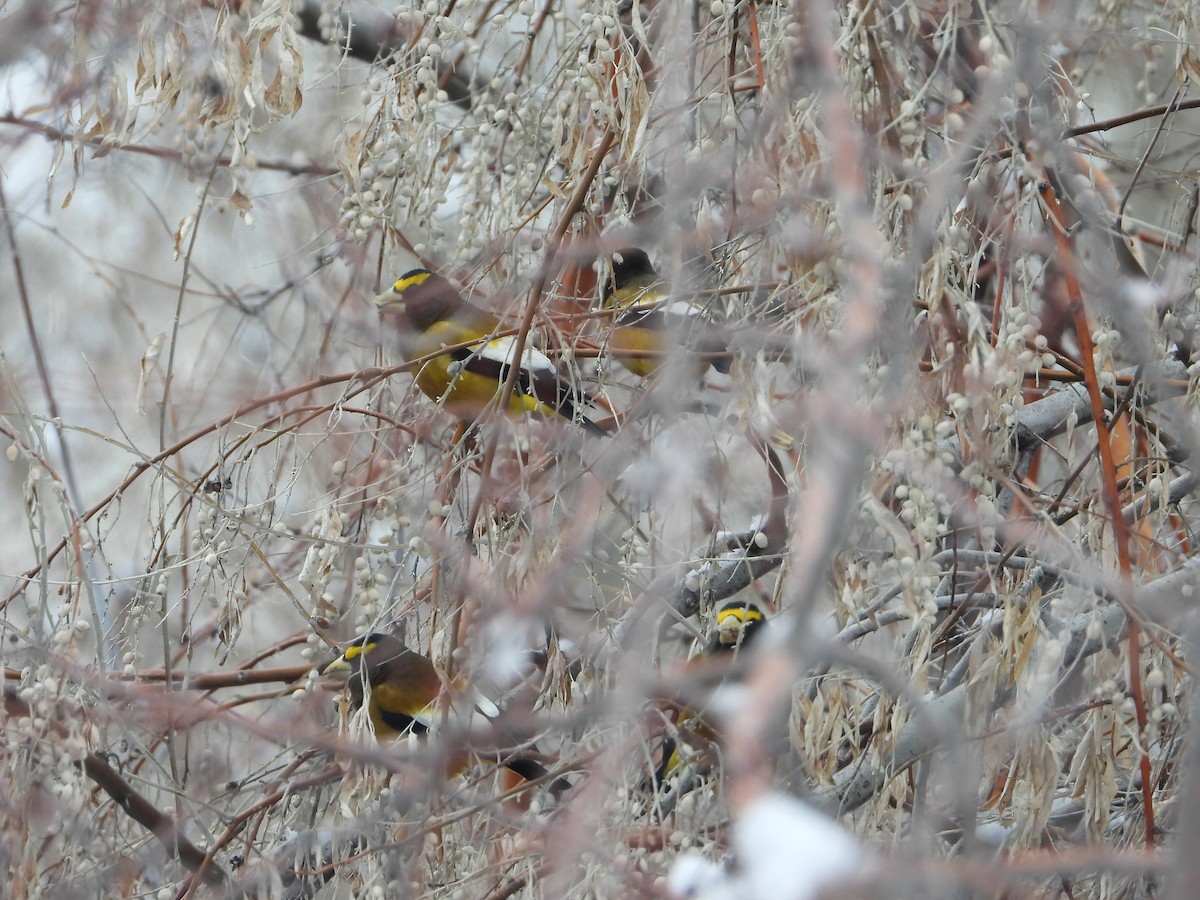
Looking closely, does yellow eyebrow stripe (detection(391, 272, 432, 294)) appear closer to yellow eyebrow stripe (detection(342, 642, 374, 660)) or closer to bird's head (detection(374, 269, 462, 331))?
bird's head (detection(374, 269, 462, 331))

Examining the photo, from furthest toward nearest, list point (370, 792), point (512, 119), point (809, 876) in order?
point (512, 119), point (370, 792), point (809, 876)

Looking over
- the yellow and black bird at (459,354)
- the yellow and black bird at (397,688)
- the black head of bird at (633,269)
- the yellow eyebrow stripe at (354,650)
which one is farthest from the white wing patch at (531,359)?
the black head of bird at (633,269)

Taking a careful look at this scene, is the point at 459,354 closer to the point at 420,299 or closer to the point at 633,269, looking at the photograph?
the point at 420,299

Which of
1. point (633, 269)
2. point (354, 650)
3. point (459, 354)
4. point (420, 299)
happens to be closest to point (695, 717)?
point (354, 650)

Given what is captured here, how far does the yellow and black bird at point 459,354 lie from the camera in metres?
2.79

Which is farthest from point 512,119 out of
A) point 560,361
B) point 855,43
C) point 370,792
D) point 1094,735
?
point 1094,735

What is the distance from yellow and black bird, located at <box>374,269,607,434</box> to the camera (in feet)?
9.14

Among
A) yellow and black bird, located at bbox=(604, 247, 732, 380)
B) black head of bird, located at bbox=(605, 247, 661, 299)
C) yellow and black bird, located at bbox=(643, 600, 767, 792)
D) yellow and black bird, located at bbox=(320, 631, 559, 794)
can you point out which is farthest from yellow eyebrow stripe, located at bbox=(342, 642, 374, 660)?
black head of bird, located at bbox=(605, 247, 661, 299)

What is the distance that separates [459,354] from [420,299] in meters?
0.46

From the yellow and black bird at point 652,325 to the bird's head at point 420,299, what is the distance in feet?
1.47

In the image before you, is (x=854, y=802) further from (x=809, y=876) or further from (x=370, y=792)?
(x=809, y=876)

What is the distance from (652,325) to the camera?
372cm

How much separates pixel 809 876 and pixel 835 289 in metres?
1.34

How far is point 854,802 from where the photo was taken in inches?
98.7
